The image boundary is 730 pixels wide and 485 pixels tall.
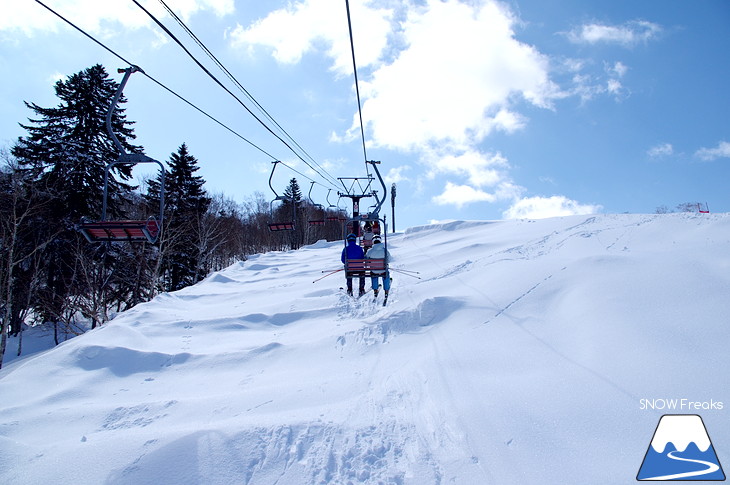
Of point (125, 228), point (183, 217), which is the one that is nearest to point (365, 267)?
point (125, 228)

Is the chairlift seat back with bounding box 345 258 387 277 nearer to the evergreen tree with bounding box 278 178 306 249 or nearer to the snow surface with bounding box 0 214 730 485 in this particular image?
the snow surface with bounding box 0 214 730 485

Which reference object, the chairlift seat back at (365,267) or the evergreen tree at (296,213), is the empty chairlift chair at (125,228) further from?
the evergreen tree at (296,213)

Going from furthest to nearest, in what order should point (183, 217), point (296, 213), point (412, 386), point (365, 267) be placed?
point (296, 213)
point (183, 217)
point (365, 267)
point (412, 386)

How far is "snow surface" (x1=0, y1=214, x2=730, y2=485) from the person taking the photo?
2670 millimetres

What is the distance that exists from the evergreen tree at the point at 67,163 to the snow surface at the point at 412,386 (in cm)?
1369

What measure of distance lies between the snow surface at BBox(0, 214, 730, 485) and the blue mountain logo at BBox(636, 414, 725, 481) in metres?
0.07

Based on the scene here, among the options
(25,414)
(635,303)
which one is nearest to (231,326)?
(25,414)

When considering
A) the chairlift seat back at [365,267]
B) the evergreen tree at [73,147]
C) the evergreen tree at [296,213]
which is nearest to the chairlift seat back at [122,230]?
the chairlift seat back at [365,267]

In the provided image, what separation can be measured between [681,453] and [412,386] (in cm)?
223

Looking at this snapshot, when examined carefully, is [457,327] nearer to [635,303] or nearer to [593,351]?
[593,351]

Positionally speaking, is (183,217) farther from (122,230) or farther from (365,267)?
(365,267)

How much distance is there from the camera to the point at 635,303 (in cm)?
448

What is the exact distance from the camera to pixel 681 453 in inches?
97.7

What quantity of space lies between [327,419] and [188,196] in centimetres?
2462
